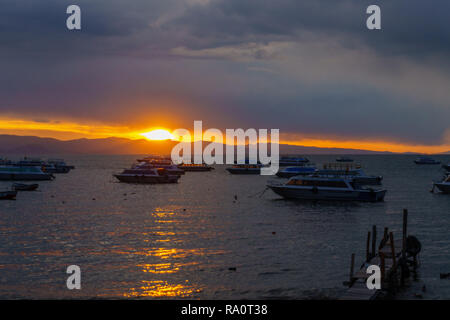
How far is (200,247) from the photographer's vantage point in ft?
123

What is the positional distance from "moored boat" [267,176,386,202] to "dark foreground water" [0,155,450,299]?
185 cm

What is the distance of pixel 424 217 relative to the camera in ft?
183

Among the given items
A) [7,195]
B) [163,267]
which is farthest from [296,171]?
[163,267]

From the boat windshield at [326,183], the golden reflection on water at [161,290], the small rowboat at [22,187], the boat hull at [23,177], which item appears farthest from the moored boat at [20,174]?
the golden reflection on water at [161,290]

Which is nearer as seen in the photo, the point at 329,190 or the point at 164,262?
the point at 164,262

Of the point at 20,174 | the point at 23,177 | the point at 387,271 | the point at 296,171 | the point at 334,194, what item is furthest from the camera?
the point at 296,171

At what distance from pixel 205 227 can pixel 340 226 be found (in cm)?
1320

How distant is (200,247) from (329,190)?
3569cm

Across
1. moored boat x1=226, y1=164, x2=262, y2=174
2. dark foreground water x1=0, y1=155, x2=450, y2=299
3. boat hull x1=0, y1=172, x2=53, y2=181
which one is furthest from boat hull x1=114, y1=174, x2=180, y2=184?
moored boat x1=226, y1=164, x2=262, y2=174

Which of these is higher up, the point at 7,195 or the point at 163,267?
the point at 7,195

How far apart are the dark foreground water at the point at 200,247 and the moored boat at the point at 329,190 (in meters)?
1.85

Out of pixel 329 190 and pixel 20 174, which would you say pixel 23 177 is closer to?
pixel 20 174

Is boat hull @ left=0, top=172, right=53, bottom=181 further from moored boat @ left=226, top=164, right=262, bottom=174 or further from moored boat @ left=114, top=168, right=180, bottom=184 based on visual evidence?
moored boat @ left=226, top=164, right=262, bottom=174

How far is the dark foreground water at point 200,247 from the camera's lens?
88.5ft
